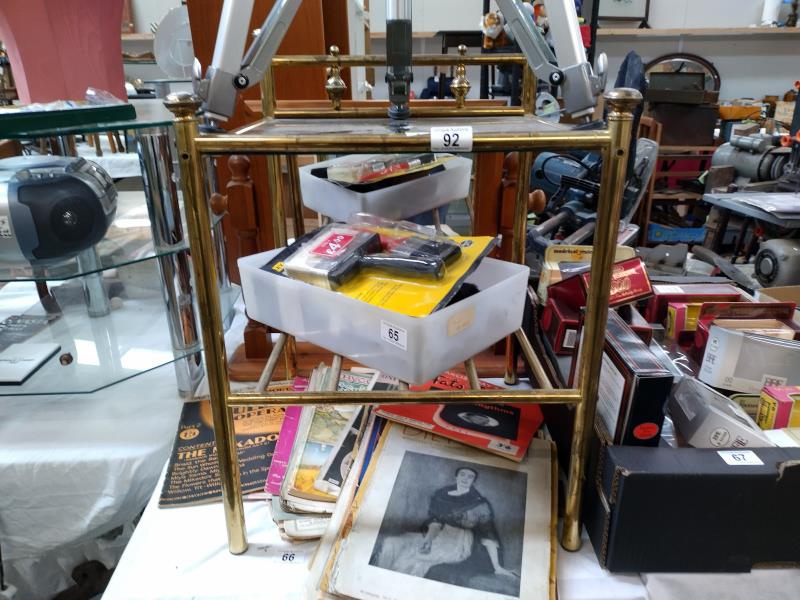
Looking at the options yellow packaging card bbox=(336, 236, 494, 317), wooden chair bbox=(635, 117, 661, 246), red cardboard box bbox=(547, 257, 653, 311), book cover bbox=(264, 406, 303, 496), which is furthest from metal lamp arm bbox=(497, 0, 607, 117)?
wooden chair bbox=(635, 117, 661, 246)

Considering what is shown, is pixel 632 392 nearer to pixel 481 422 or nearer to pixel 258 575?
pixel 481 422

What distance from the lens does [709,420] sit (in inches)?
24.4

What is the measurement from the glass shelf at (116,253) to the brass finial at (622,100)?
24.0 inches

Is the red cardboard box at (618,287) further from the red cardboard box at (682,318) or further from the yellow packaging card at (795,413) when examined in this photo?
the yellow packaging card at (795,413)

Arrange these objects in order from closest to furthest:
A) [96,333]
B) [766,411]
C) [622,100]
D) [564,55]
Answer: [622,100]
[564,55]
[766,411]
[96,333]

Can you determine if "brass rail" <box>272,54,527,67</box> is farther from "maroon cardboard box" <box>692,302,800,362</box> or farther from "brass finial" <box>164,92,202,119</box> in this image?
"maroon cardboard box" <box>692,302,800,362</box>

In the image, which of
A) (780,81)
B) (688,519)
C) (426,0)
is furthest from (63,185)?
(780,81)

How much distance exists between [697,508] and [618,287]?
0.32m

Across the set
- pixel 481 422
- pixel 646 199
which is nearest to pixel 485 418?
pixel 481 422

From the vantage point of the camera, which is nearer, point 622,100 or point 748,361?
point 622,100

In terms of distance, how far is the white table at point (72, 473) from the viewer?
80 centimetres

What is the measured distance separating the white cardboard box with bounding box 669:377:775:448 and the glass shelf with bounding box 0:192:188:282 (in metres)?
0.69

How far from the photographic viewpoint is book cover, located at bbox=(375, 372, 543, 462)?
2.28ft

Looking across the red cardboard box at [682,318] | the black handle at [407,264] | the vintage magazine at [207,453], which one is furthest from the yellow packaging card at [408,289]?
the red cardboard box at [682,318]
